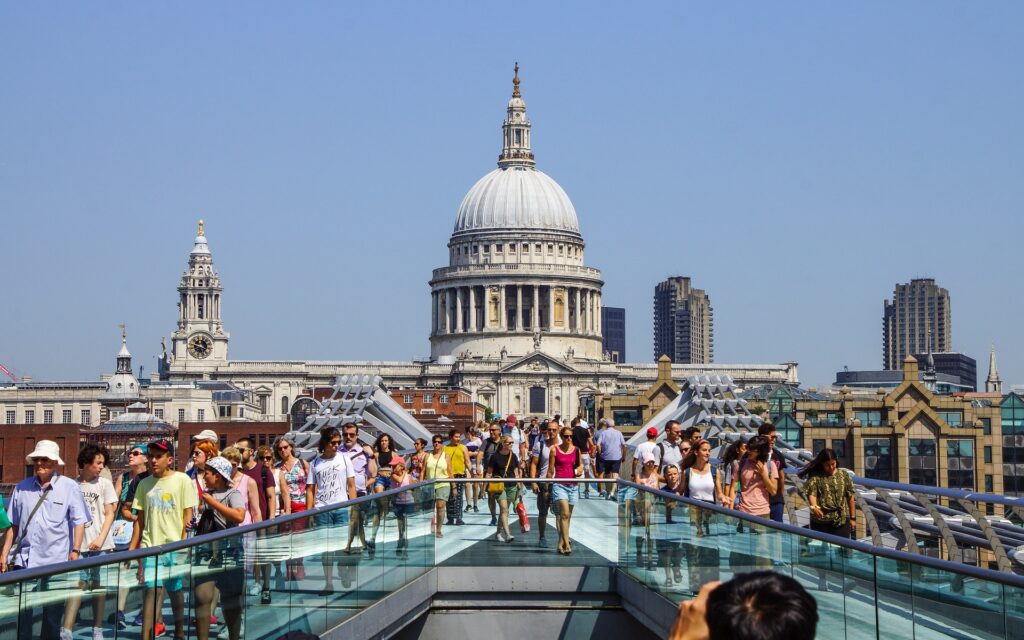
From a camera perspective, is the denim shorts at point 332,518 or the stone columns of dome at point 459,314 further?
the stone columns of dome at point 459,314

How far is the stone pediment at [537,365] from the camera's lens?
166 m

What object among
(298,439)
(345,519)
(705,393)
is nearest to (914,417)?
(705,393)

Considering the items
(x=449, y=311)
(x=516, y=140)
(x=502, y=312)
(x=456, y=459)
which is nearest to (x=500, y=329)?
(x=502, y=312)

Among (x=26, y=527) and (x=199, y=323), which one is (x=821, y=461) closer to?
(x=26, y=527)

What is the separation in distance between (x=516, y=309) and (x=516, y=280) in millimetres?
2880

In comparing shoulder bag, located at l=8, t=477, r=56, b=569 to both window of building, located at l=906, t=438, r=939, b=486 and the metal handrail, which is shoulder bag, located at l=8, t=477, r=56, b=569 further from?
window of building, located at l=906, t=438, r=939, b=486

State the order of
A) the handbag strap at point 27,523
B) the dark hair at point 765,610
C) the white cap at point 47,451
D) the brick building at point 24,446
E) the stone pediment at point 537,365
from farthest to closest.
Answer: the stone pediment at point 537,365 < the brick building at point 24,446 < the handbag strap at point 27,523 < the white cap at point 47,451 < the dark hair at point 765,610

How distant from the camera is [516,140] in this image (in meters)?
190

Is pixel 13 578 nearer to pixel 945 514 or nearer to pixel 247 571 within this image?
pixel 247 571

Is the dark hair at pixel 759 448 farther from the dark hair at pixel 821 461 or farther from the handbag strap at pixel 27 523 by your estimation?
the handbag strap at pixel 27 523

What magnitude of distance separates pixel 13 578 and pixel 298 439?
29.0 metres

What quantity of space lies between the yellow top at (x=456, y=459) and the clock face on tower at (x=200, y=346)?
157m

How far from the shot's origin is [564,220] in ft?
600

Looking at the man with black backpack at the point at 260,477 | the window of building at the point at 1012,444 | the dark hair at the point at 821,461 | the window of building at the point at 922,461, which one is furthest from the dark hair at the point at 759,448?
the window of building at the point at 1012,444
